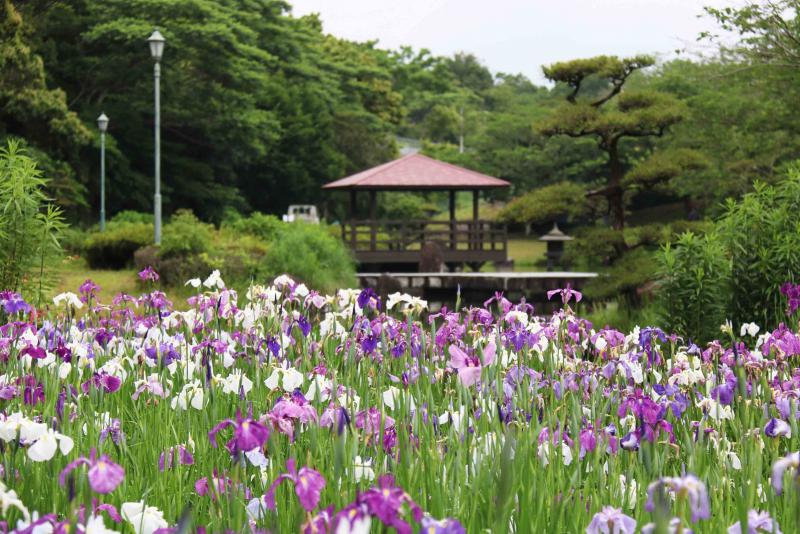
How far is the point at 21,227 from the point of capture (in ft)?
26.2

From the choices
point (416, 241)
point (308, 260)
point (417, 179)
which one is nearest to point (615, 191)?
point (308, 260)

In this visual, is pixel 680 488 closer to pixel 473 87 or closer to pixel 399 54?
pixel 399 54

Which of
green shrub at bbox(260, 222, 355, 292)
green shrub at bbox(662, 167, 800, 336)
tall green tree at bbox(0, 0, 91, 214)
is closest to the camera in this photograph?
green shrub at bbox(662, 167, 800, 336)

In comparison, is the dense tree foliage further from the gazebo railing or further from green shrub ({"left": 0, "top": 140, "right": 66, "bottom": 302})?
green shrub ({"left": 0, "top": 140, "right": 66, "bottom": 302})

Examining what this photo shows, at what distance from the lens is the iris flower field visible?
6.52 ft

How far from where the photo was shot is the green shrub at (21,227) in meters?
7.84

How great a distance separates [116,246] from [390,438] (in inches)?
730

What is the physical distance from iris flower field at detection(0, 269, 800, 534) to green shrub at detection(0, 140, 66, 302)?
11.4 feet

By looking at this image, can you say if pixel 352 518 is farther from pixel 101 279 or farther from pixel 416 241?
pixel 416 241

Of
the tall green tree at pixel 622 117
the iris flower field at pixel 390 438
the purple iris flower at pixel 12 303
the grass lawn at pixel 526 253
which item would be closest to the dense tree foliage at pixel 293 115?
the tall green tree at pixel 622 117

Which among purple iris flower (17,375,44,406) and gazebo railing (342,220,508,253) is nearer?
purple iris flower (17,375,44,406)

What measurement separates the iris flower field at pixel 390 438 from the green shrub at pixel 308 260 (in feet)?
38.8

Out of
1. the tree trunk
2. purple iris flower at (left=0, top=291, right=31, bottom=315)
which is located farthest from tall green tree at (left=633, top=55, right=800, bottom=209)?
purple iris flower at (left=0, top=291, right=31, bottom=315)

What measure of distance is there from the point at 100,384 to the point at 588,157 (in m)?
35.9
